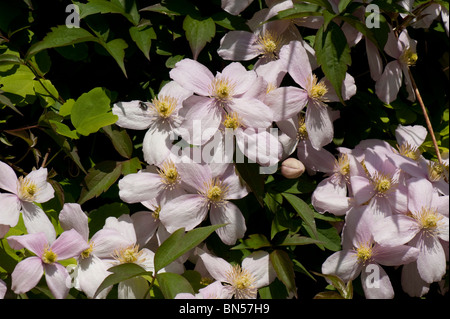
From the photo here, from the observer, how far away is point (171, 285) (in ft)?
3.52

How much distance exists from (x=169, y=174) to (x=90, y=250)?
0.72ft

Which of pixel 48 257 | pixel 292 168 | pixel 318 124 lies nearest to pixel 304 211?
pixel 292 168

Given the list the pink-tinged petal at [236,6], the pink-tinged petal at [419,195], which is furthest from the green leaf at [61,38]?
the pink-tinged petal at [419,195]

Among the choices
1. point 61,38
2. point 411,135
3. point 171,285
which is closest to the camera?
point 171,285

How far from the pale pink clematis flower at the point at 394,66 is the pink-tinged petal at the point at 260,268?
18.7 inches

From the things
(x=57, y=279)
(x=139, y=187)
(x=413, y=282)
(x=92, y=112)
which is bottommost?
(x=413, y=282)

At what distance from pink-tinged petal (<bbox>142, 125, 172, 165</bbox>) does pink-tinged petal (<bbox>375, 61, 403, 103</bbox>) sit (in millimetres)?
503

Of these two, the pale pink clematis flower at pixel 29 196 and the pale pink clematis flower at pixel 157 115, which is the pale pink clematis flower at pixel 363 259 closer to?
the pale pink clematis flower at pixel 157 115

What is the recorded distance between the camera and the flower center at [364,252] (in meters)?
1.20

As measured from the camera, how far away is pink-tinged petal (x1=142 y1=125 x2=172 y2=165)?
1.20 m

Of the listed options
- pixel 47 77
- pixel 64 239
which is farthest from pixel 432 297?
pixel 47 77

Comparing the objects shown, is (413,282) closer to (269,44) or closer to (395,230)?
(395,230)

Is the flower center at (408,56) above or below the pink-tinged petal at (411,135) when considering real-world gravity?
above

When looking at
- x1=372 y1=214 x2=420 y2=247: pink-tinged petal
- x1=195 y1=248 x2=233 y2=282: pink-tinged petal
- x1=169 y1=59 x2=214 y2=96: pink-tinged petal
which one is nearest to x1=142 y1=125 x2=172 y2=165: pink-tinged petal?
x1=169 y1=59 x2=214 y2=96: pink-tinged petal
